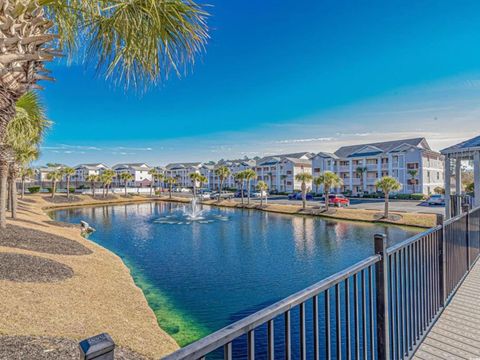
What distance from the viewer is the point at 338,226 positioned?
27.3 metres

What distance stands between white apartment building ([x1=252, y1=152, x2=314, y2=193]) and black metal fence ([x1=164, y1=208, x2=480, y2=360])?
203ft

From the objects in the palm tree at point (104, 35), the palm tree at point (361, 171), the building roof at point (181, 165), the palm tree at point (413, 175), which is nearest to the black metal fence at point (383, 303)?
the palm tree at point (104, 35)

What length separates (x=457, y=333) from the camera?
155 inches

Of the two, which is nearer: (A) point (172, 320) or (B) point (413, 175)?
(A) point (172, 320)

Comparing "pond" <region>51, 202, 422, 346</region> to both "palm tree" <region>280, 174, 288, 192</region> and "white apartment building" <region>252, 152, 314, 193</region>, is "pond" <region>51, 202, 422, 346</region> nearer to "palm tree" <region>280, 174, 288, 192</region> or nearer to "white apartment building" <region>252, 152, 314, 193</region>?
"white apartment building" <region>252, 152, 314, 193</region>

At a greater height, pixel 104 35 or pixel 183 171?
pixel 183 171

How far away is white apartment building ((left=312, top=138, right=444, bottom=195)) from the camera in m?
50.0

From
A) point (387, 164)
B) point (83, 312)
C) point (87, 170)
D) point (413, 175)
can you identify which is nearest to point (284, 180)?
point (387, 164)

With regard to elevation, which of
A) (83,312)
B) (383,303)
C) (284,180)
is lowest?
(83,312)

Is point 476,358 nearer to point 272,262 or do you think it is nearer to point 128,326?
point 128,326

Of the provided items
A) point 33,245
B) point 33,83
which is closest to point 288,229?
point 33,245

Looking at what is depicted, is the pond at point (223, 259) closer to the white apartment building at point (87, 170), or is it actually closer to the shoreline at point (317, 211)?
the shoreline at point (317, 211)

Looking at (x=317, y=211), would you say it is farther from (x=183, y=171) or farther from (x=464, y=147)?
(x=183, y=171)

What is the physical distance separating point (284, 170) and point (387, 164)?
22.7 meters
